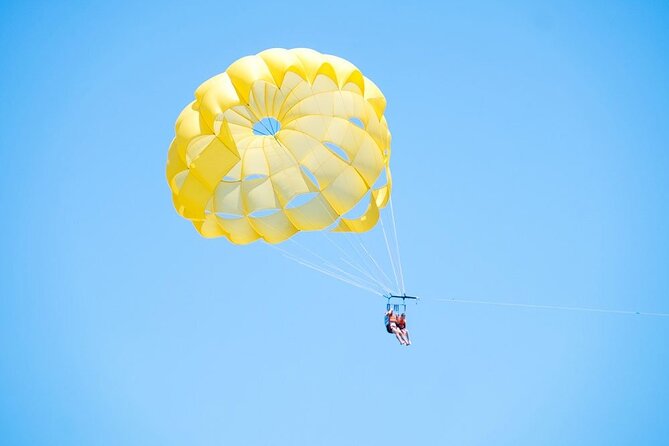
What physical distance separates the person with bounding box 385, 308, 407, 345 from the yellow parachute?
8.03 feet

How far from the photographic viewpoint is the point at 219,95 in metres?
16.9

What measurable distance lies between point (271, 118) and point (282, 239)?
105 inches

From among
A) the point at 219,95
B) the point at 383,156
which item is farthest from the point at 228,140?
the point at 383,156

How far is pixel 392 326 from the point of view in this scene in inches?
670

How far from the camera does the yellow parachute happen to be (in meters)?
17.2

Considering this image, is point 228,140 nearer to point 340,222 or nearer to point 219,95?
point 219,95

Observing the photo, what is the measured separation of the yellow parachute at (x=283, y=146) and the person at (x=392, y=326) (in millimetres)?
2446

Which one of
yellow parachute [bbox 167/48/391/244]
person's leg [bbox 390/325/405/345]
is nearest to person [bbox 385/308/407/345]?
person's leg [bbox 390/325/405/345]

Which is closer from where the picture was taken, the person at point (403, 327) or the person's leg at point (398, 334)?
the person's leg at point (398, 334)

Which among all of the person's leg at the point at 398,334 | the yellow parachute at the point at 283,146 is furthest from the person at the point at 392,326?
the yellow parachute at the point at 283,146

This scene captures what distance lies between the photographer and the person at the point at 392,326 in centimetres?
Result: 1700

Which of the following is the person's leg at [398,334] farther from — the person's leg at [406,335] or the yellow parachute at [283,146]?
the yellow parachute at [283,146]

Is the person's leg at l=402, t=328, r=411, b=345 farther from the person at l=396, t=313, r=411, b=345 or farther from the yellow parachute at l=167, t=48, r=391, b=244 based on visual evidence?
the yellow parachute at l=167, t=48, r=391, b=244

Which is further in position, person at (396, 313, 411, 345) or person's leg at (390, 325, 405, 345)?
person at (396, 313, 411, 345)
